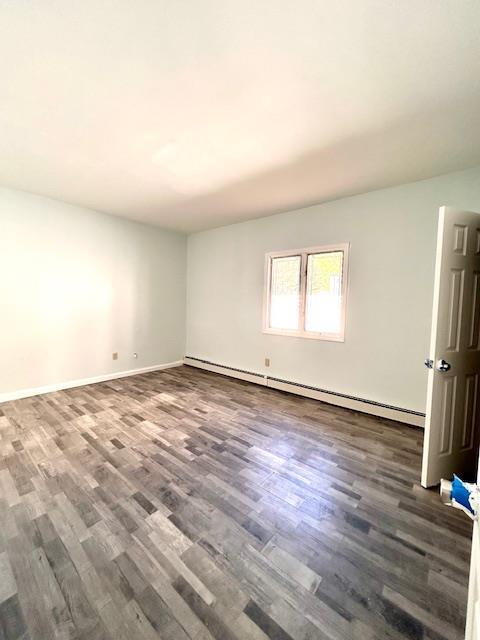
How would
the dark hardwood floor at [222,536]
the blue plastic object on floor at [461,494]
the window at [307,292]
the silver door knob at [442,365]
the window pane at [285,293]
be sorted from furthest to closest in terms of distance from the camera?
the window pane at [285,293] < the window at [307,292] < the silver door knob at [442,365] < the dark hardwood floor at [222,536] < the blue plastic object on floor at [461,494]

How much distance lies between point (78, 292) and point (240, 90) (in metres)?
3.37

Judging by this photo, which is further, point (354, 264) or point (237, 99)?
point (354, 264)

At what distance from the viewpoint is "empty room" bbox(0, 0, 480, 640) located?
1.15 m

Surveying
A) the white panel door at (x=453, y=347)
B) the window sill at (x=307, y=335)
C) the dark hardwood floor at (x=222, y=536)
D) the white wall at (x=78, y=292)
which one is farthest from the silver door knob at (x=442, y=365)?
the white wall at (x=78, y=292)

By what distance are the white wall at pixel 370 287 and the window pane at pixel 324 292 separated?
16cm

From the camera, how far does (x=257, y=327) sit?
416cm

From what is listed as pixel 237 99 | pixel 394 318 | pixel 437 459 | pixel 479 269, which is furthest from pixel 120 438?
pixel 479 269

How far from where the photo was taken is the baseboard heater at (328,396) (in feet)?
9.30

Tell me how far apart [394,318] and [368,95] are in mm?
2129

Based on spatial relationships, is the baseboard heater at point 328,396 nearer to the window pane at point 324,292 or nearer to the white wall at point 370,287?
the white wall at point 370,287

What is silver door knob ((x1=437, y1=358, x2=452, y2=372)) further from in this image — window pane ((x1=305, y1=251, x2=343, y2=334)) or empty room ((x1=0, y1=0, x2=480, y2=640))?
window pane ((x1=305, y1=251, x2=343, y2=334))

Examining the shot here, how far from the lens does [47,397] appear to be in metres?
3.37

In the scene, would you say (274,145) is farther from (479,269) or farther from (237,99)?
→ (479,269)

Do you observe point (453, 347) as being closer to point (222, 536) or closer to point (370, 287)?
point (370, 287)
